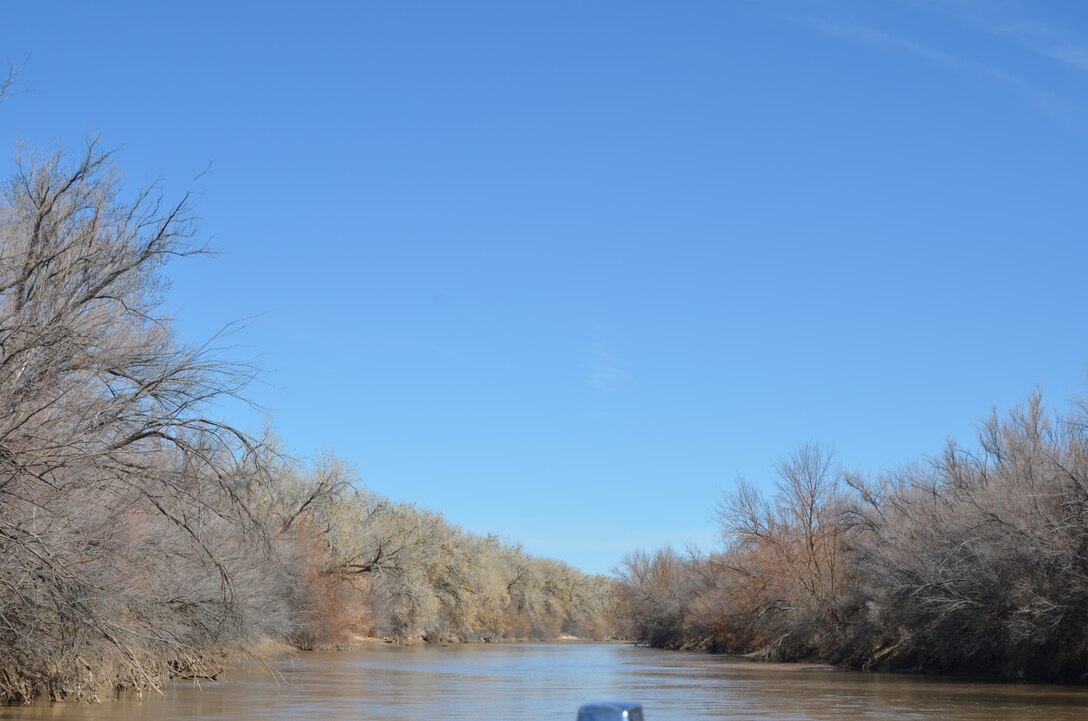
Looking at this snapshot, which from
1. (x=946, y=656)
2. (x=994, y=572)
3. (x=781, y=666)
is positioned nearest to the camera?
(x=994, y=572)

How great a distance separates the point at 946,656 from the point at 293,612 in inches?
1225

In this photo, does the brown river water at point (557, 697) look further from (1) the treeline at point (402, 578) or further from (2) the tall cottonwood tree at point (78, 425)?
(1) the treeline at point (402, 578)

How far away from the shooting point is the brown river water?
869 inches

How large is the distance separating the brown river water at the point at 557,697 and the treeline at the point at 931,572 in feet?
7.02

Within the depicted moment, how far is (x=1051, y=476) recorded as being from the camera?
35.0 metres

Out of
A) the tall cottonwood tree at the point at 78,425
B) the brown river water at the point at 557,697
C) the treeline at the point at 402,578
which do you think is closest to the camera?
the tall cottonwood tree at the point at 78,425

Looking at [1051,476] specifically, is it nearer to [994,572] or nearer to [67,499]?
[994,572]

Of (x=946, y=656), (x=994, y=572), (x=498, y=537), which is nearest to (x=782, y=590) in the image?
(x=946, y=656)

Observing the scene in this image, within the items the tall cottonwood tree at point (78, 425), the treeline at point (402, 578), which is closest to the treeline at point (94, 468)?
the tall cottonwood tree at point (78, 425)

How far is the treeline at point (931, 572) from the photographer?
3250 cm

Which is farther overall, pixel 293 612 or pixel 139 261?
pixel 293 612

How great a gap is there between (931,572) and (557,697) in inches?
637

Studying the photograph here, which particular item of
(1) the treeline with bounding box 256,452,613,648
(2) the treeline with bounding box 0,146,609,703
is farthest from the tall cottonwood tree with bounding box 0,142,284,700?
(1) the treeline with bounding box 256,452,613,648

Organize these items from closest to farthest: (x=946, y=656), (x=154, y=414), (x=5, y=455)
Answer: (x=5, y=455), (x=154, y=414), (x=946, y=656)
